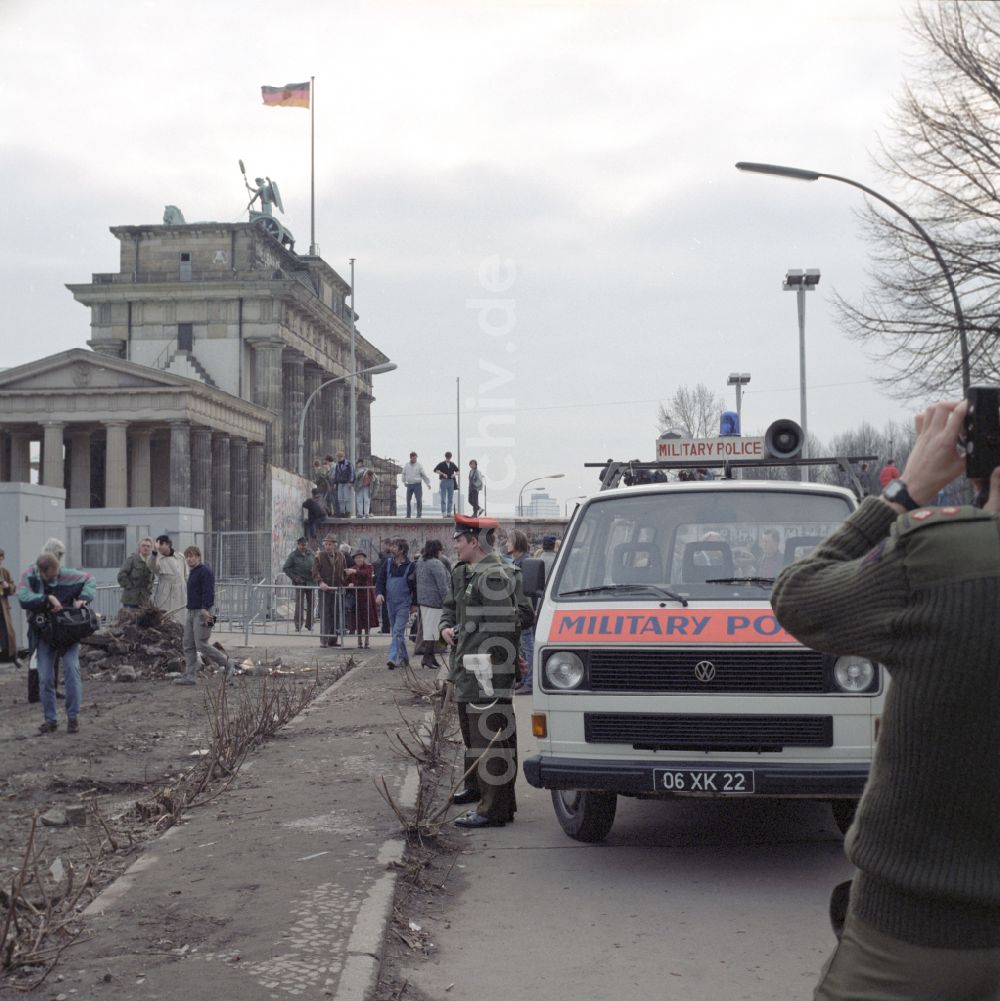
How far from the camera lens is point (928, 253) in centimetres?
2219

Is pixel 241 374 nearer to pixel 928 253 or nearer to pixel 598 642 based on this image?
pixel 928 253

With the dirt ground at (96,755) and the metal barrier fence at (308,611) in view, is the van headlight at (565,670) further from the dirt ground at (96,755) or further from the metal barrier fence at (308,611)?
the metal barrier fence at (308,611)

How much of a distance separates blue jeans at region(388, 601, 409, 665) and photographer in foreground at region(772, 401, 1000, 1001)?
15316 millimetres

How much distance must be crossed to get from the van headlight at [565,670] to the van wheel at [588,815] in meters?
0.77

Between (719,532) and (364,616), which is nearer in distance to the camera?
(719,532)

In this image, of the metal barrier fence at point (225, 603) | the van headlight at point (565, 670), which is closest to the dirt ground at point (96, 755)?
the van headlight at point (565, 670)

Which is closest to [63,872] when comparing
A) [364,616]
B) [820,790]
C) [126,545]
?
[820,790]

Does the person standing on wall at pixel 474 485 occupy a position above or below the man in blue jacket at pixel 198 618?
above

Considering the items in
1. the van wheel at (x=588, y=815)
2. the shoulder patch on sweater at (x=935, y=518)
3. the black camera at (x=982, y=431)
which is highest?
the black camera at (x=982, y=431)

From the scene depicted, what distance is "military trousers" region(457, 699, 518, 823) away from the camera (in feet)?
26.7

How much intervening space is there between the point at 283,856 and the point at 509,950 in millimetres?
A: 1656

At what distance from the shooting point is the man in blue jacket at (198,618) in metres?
16.8

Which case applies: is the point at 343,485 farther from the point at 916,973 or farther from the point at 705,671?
the point at 916,973

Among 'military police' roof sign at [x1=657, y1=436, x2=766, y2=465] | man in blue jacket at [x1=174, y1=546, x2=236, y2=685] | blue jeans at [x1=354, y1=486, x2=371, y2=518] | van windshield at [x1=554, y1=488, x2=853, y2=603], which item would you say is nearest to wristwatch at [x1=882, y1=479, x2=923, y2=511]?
van windshield at [x1=554, y1=488, x2=853, y2=603]
